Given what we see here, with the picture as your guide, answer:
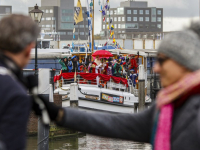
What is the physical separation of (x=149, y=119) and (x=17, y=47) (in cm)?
79

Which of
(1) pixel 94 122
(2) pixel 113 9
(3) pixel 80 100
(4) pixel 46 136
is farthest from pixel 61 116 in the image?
(2) pixel 113 9

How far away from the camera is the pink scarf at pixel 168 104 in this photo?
81.0 inches

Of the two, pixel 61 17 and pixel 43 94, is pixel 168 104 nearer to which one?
pixel 43 94

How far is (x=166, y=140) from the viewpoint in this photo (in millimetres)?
2098

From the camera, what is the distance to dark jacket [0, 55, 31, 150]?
6.52 feet

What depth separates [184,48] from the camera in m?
2.12

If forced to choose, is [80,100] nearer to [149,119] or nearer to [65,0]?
[149,119]

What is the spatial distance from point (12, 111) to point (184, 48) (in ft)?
2.65

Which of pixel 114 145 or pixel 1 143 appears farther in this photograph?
pixel 114 145

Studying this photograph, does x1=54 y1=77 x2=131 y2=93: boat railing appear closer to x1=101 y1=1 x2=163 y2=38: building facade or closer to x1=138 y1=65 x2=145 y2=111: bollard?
x1=138 y1=65 x2=145 y2=111: bollard

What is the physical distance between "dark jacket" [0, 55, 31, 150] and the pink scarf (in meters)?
0.61

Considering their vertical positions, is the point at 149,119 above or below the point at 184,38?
below

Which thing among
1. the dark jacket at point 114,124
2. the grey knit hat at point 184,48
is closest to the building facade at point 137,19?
the dark jacket at point 114,124

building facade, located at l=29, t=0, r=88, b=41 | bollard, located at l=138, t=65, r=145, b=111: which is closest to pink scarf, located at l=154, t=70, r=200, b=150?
bollard, located at l=138, t=65, r=145, b=111
